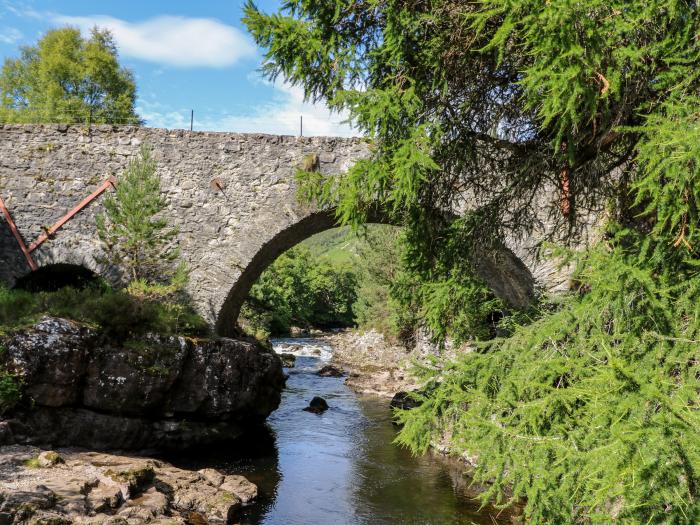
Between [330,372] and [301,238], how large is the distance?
9.76m

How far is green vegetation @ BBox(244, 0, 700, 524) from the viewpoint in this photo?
2732 millimetres

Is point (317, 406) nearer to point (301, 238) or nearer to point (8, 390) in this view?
point (301, 238)

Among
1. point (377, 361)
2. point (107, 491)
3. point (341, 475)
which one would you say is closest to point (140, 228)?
point (107, 491)

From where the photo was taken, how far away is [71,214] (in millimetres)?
10914

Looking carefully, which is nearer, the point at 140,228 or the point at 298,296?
the point at 140,228

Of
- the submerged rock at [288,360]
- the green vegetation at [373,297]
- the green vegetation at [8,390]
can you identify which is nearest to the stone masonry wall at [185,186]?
the green vegetation at [373,297]

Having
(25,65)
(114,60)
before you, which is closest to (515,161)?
(114,60)

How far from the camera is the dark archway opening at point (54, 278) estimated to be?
11.2m

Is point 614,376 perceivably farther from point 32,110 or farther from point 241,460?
point 32,110

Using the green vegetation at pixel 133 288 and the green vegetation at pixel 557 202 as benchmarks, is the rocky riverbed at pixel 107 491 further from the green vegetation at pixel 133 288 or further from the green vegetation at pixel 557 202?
the green vegetation at pixel 557 202

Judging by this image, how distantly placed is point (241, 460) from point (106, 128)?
277 inches

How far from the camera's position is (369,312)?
27.1m

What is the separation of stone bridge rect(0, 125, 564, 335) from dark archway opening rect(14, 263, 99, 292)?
35 cm

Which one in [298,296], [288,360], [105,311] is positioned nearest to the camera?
[105,311]
